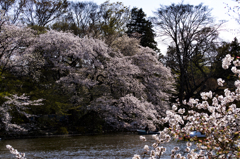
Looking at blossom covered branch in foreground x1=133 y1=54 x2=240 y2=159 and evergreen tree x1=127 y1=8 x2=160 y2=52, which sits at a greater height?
evergreen tree x1=127 y1=8 x2=160 y2=52

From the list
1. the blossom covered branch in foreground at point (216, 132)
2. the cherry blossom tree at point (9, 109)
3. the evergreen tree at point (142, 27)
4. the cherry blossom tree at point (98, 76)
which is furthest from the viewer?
the evergreen tree at point (142, 27)

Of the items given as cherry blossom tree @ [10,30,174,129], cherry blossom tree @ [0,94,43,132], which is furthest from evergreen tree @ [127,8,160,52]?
cherry blossom tree @ [0,94,43,132]

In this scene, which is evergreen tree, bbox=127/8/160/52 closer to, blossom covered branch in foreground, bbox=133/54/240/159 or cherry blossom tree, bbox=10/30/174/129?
cherry blossom tree, bbox=10/30/174/129

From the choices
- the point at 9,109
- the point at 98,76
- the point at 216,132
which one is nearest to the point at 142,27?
the point at 98,76

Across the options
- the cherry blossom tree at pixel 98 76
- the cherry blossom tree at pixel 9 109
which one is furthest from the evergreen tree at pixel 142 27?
the cherry blossom tree at pixel 9 109

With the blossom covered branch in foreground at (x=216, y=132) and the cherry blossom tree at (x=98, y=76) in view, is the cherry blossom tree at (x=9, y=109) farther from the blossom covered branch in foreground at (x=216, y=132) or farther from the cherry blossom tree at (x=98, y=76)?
the blossom covered branch in foreground at (x=216, y=132)

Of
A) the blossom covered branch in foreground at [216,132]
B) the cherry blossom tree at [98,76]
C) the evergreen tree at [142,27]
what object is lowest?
the blossom covered branch in foreground at [216,132]

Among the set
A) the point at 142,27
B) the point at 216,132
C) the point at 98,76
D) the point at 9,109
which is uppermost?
the point at 142,27

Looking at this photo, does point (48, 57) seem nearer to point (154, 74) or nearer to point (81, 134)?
point (81, 134)

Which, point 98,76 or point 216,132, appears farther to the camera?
point 98,76

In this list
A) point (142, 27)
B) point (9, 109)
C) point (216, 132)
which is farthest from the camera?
point (142, 27)

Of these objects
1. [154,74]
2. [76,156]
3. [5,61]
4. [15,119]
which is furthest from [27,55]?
[154,74]

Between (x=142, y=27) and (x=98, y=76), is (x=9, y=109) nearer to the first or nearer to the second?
(x=98, y=76)

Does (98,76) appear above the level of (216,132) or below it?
above
